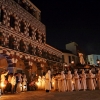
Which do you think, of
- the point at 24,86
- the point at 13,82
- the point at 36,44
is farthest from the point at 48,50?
the point at 13,82

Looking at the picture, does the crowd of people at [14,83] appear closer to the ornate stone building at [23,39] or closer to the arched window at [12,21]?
the ornate stone building at [23,39]

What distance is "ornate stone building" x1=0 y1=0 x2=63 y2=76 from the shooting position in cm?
1641

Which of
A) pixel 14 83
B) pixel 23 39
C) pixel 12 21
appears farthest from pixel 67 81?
pixel 12 21

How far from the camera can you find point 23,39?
62.3 ft

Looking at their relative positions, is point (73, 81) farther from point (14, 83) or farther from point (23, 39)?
point (23, 39)

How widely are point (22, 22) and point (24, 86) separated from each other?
31.1 ft

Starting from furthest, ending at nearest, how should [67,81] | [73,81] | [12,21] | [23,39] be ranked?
1. [23,39]
2. [12,21]
3. [73,81]
4. [67,81]

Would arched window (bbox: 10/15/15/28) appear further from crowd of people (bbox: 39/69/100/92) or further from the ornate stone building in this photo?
crowd of people (bbox: 39/69/100/92)

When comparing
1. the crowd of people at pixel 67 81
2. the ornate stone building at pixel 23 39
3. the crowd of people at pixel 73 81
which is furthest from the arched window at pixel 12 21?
the crowd of people at pixel 73 81

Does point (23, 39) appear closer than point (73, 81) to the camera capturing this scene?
No

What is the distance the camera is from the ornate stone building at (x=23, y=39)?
16406 millimetres

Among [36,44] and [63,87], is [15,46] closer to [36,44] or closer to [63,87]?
[36,44]

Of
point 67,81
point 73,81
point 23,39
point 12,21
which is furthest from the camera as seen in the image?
point 23,39

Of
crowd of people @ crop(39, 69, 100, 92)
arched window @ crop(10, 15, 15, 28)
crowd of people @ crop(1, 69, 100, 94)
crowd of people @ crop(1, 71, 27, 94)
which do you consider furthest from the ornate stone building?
crowd of people @ crop(39, 69, 100, 92)
